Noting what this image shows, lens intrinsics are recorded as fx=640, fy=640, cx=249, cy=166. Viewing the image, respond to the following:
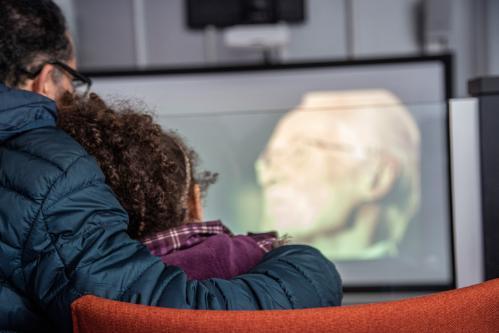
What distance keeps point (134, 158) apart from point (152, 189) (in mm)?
58

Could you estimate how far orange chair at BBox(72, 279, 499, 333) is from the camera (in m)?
0.62

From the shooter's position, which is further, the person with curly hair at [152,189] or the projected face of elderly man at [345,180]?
the projected face of elderly man at [345,180]

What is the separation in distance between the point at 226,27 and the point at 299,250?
3202mm

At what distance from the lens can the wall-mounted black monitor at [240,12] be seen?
12.7ft

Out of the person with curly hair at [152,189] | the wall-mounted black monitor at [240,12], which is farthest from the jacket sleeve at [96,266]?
the wall-mounted black monitor at [240,12]

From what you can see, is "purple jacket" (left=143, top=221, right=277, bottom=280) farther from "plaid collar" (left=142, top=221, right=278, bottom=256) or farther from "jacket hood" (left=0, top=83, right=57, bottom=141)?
"jacket hood" (left=0, top=83, right=57, bottom=141)

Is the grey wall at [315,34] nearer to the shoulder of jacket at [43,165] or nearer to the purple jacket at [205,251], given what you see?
the purple jacket at [205,251]

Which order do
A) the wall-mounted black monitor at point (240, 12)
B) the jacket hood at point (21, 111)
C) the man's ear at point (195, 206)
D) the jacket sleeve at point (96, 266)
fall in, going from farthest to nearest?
1. the wall-mounted black monitor at point (240, 12)
2. the man's ear at point (195, 206)
3. the jacket hood at point (21, 111)
4. the jacket sleeve at point (96, 266)

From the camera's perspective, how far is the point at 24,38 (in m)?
1.23

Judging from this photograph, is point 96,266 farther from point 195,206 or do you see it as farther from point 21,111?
point 195,206

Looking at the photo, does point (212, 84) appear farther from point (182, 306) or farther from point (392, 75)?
point (182, 306)

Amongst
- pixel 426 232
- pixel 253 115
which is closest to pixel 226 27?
pixel 253 115

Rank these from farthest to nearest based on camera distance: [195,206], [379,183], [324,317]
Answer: [379,183] → [195,206] → [324,317]

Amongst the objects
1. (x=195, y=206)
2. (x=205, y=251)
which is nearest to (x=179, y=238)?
(x=205, y=251)
